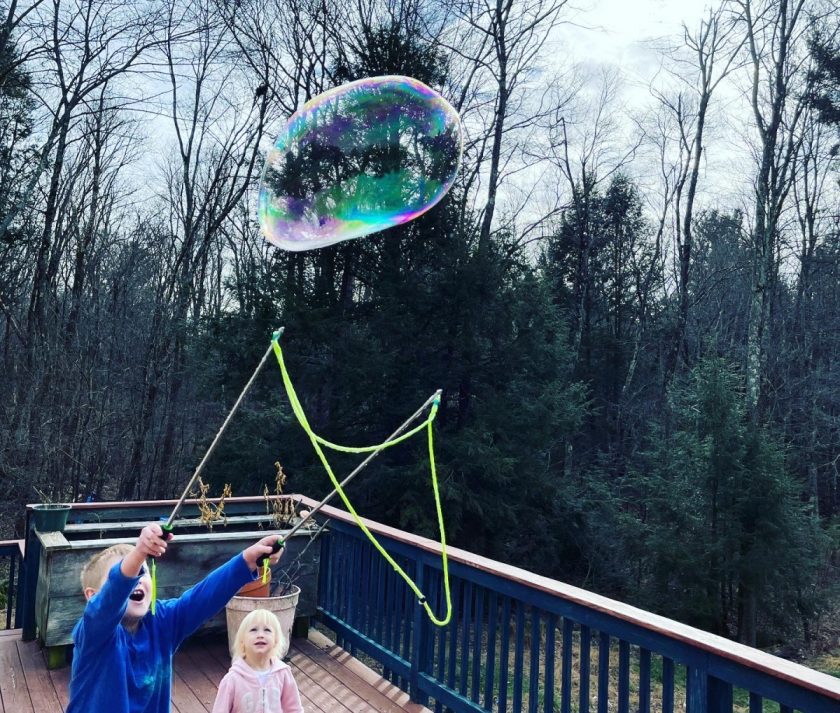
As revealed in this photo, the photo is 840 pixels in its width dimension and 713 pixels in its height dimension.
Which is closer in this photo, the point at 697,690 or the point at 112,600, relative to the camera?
the point at 112,600

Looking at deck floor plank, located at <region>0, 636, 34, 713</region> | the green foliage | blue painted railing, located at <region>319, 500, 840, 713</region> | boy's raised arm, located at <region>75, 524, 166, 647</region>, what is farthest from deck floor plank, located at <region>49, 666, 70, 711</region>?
the green foliage

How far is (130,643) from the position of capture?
6.63 ft

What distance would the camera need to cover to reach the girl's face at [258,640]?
253 centimetres

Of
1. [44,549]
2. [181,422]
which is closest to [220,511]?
[44,549]

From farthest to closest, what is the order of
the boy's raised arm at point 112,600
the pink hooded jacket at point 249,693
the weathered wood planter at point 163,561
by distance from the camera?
the weathered wood planter at point 163,561 < the pink hooded jacket at point 249,693 < the boy's raised arm at point 112,600

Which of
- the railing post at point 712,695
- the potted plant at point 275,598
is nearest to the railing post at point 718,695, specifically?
the railing post at point 712,695

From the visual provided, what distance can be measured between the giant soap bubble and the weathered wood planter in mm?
2002

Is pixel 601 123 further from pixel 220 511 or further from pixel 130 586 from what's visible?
pixel 130 586

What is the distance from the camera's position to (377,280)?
448 inches

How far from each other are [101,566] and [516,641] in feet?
6.16

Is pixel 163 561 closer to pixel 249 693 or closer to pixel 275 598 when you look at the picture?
pixel 275 598

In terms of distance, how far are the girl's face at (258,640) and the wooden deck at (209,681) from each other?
1.52 metres

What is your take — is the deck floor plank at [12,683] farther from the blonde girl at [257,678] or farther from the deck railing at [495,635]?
the blonde girl at [257,678]

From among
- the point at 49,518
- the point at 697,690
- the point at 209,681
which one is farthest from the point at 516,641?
the point at 49,518
